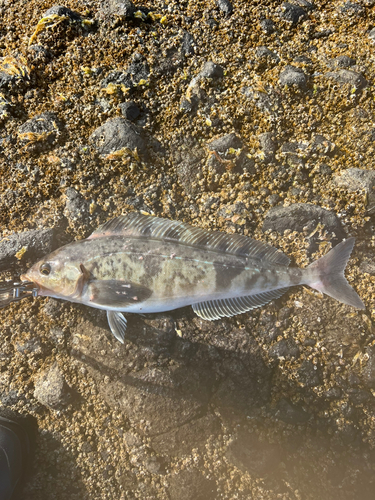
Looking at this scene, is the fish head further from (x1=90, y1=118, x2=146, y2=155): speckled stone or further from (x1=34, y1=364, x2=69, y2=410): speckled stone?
(x1=90, y1=118, x2=146, y2=155): speckled stone

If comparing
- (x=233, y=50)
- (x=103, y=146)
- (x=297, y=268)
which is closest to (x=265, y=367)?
(x=297, y=268)

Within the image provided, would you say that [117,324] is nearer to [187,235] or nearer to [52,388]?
[52,388]

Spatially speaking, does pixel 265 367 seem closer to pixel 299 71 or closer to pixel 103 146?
pixel 103 146

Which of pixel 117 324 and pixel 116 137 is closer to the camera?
pixel 117 324

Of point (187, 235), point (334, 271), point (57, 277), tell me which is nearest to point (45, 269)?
point (57, 277)

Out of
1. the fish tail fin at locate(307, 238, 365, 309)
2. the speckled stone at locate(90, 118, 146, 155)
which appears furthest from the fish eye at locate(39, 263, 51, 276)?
the fish tail fin at locate(307, 238, 365, 309)
